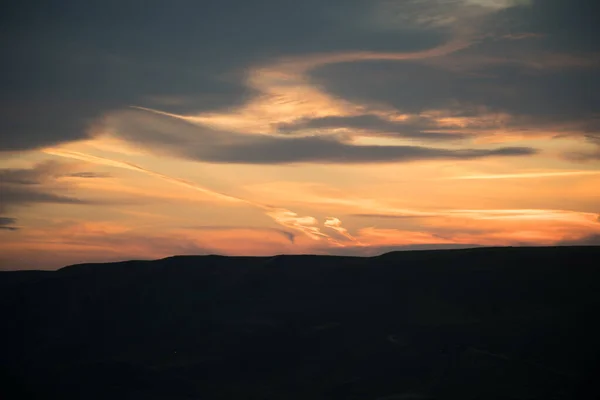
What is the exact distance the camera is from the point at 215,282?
153 m

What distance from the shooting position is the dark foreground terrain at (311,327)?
342ft

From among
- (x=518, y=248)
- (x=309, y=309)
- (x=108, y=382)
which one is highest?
(x=518, y=248)

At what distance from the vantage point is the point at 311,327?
12975 centimetres

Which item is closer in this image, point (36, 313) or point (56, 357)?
point (56, 357)

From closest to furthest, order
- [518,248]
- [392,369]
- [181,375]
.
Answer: [392,369]
[181,375]
[518,248]

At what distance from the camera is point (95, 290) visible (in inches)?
6102

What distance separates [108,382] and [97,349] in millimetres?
26221

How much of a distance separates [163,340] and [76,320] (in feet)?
75.1

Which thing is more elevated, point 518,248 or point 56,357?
point 518,248

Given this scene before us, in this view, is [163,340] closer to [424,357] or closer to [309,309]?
[309,309]

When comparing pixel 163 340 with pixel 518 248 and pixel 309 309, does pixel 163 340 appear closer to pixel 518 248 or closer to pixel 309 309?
pixel 309 309

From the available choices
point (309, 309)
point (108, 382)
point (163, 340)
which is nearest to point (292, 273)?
point (309, 309)

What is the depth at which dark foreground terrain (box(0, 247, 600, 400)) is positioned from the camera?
104 m

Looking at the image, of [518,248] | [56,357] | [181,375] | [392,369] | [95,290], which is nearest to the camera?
[392,369]
